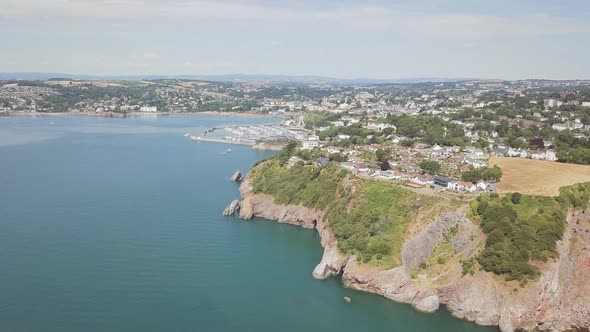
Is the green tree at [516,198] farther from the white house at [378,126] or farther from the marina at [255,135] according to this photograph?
the marina at [255,135]

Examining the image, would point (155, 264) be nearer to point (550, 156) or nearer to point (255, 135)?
point (550, 156)

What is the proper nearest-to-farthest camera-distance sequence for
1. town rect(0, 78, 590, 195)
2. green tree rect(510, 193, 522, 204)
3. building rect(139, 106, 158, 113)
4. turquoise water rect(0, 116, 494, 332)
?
turquoise water rect(0, 116, 494, 332) → green tree rect(510, 193, 522, 204) → town rect(0, 78, 590, 195) → building rect(139, 106, 158, 113)

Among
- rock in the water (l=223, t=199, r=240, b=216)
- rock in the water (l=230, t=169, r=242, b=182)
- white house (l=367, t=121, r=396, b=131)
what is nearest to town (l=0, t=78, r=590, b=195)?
white house (l=367, t=121, r=396, b=131)

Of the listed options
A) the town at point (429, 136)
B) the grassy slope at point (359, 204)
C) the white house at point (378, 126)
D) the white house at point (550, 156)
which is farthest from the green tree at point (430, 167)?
the white house at point (378, 126)

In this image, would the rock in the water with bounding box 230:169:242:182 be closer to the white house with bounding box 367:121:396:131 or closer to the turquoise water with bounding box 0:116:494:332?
the turquoise water with bounding box 0:116:494:332

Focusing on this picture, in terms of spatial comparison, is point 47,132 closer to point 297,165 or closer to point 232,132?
point 232,132
